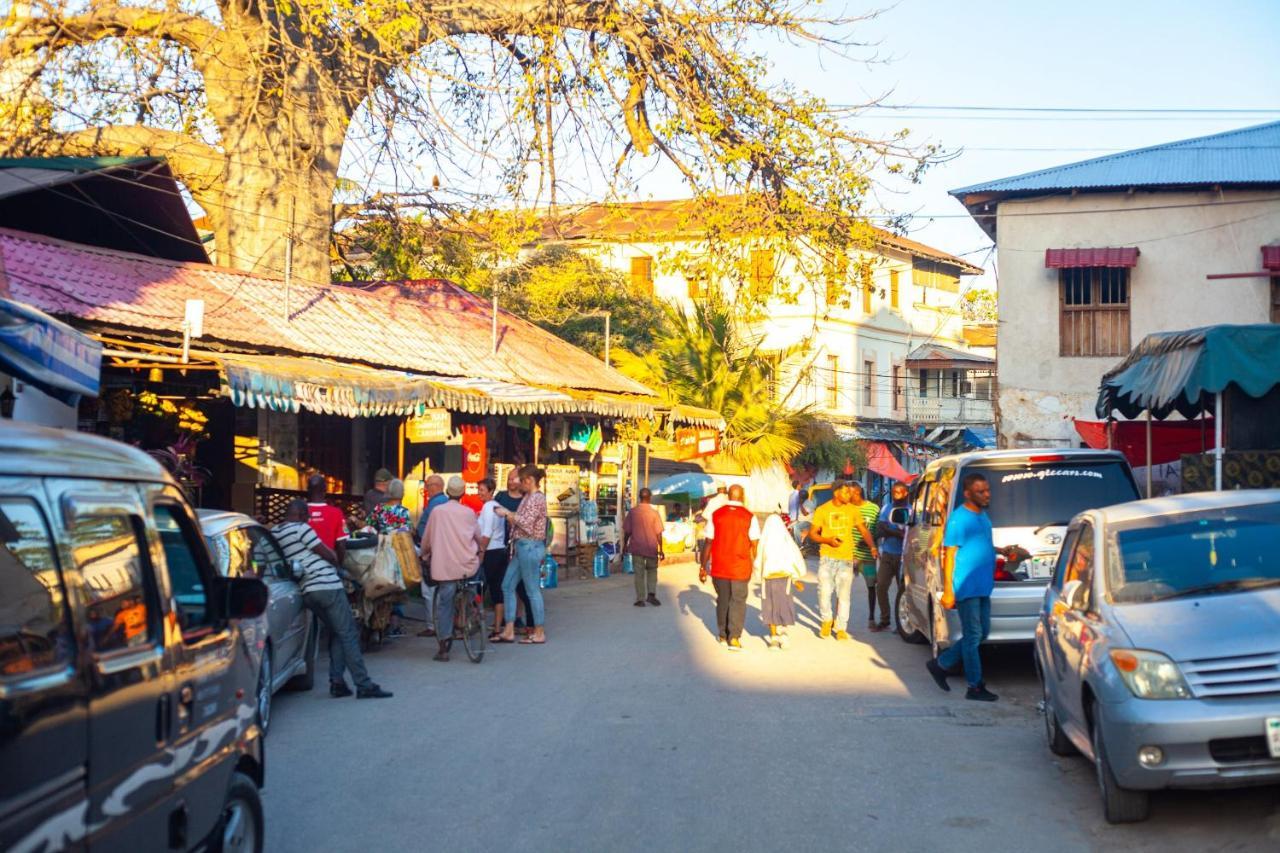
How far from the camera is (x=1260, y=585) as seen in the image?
7.12 m

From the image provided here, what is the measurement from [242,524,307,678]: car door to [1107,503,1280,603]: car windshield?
6156 millimetres

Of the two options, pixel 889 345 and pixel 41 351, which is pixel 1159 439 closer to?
pixel 41 351

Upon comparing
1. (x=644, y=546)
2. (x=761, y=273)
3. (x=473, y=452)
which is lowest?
(x=644, y=546)

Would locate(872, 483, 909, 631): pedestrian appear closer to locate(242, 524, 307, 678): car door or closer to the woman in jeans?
the woman in jeans

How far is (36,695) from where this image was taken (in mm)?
3352

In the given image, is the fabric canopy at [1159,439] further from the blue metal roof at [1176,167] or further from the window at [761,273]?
the blue metal roof at [1176,167]

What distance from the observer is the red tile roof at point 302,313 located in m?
15.0

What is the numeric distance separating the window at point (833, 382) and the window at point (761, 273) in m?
34.4

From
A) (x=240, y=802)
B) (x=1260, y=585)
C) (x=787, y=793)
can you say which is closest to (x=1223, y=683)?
(x=1260, y=585)

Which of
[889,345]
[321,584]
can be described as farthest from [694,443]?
[889,345]

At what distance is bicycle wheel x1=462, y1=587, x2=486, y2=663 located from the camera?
13.7m

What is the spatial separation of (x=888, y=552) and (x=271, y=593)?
27.7 ft

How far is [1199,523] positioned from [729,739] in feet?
11.8

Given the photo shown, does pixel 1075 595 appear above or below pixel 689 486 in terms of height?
below
